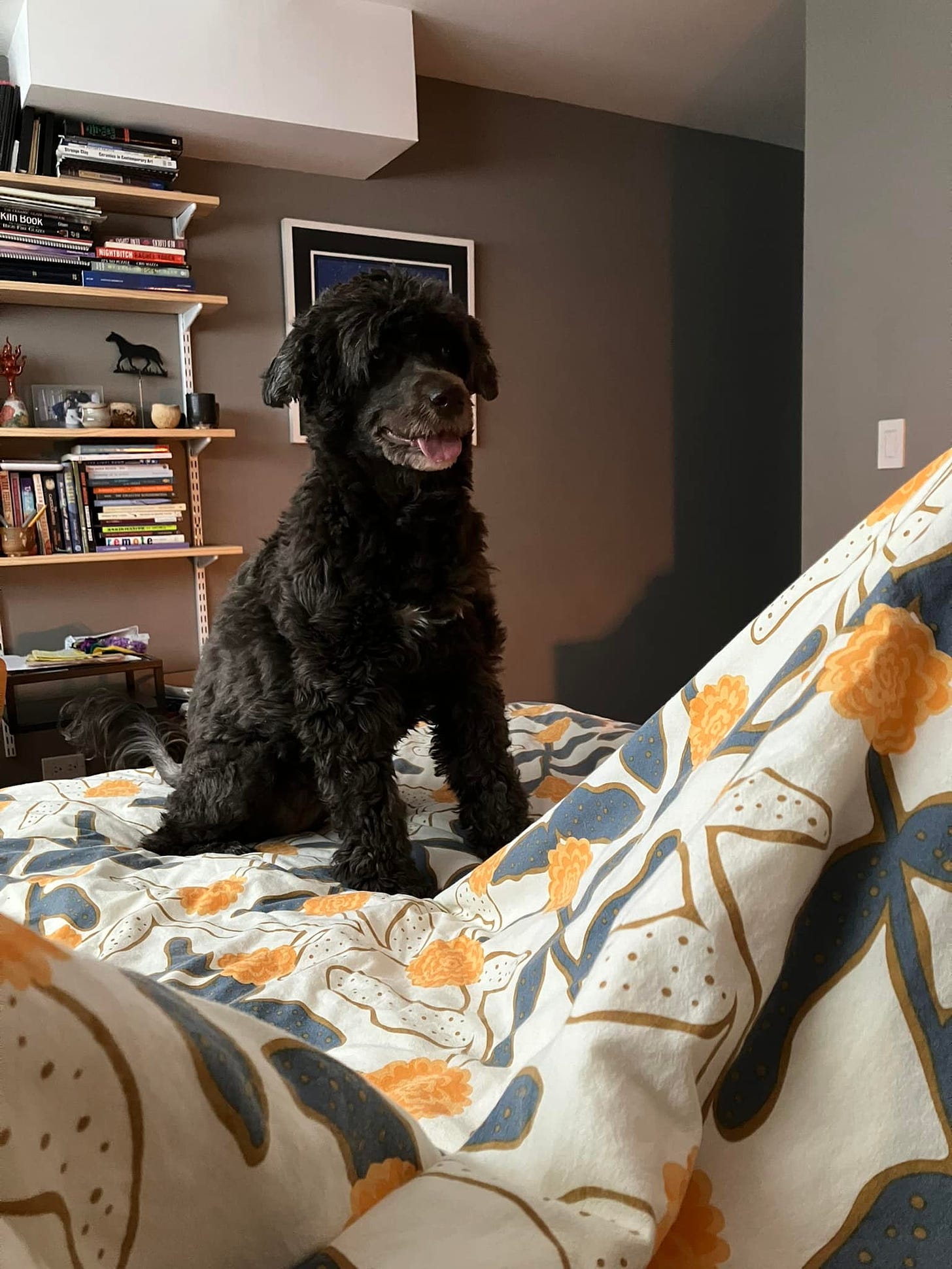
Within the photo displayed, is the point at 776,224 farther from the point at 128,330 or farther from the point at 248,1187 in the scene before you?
the point at 248,1187

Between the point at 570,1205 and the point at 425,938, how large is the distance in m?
0.58

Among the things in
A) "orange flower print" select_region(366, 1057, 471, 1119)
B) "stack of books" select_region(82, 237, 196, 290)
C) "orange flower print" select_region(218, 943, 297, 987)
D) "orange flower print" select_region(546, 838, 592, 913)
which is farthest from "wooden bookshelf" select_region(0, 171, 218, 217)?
"orange flower print" select_region(366, 1057, 471, 1119)

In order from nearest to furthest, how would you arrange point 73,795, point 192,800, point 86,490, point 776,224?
point 192,800 → point 73,795 → point 86,490 → point 776,224

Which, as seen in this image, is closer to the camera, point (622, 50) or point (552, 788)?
point (552, 788)

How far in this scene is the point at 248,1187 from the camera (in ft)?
0.91

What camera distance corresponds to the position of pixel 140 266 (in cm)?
272

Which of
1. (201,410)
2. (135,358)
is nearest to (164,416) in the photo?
(201,410)

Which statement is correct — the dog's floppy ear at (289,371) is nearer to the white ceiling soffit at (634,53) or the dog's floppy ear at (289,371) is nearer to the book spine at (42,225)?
the book spine at (42,225)

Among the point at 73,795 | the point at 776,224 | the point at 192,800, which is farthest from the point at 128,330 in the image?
the point at 776,224

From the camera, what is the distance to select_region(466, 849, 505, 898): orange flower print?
88 cm

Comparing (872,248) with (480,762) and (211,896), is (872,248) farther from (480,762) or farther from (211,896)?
(211,896)

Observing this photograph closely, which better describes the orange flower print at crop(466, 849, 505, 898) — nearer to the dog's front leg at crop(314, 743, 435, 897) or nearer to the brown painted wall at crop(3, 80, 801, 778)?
the dog's front leg at crop(314, 743, 435, 897)

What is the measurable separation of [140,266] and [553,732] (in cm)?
207

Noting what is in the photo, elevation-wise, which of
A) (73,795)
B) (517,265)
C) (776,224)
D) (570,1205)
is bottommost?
(73,795)
